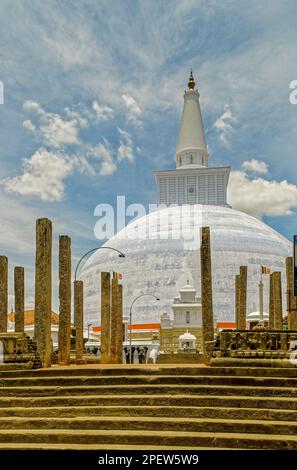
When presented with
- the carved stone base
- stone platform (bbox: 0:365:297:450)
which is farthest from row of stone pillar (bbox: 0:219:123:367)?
stone platform (bbox: 0:365:297:450)

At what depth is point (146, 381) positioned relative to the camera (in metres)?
11.1

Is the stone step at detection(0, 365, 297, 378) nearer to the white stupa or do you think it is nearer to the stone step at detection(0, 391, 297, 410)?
the stone step at detection(0, 391, 297, 410)

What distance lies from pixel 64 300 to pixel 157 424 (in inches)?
296

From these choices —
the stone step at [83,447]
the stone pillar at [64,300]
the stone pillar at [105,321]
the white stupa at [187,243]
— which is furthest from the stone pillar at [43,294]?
the white stupa at [187,243]

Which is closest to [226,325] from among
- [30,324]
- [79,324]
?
[30,324]

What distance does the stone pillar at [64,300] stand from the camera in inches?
633

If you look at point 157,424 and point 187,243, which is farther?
point 187,243

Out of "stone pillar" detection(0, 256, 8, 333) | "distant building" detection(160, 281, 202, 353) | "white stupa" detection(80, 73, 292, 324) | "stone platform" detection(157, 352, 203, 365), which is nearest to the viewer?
"stone pillar" detection(0, 256, 8, 333)

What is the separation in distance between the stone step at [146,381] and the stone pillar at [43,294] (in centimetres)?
230

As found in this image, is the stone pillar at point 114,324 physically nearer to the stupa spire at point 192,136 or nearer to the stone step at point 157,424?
the stone step at point 157,424

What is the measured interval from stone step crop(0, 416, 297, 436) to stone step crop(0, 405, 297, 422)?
0.49 ft

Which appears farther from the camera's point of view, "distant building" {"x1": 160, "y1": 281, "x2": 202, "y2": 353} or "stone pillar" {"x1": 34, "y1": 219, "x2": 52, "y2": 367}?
"distant building" {"x1": 160, "y1": 281, "x2": 202, "y2": 353}

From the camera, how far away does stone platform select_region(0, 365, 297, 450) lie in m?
8.81

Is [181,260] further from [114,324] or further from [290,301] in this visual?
[290,301]
